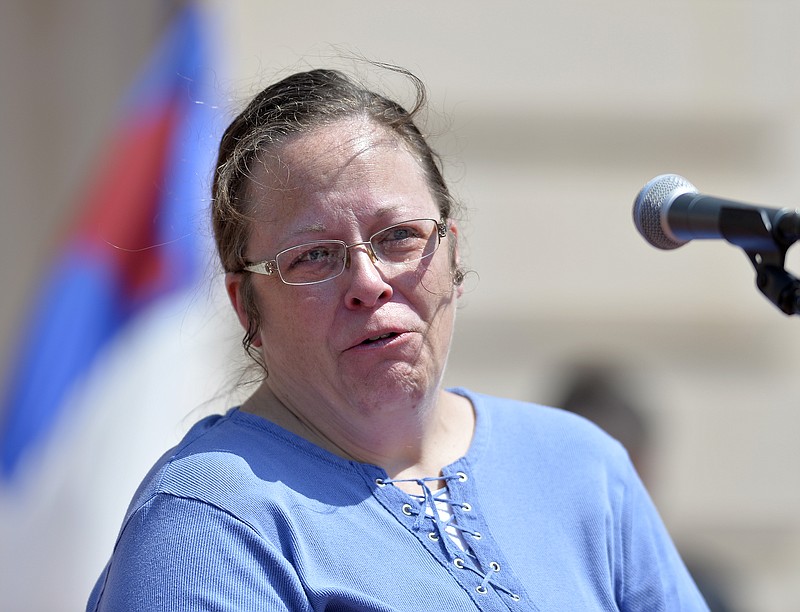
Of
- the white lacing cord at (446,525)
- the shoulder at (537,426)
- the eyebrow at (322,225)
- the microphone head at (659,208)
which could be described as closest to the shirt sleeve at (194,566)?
the white lacing cord at (446,525)

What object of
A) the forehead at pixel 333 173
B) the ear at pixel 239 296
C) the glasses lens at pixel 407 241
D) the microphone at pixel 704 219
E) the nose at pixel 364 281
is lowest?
the ear at pixel 239 296

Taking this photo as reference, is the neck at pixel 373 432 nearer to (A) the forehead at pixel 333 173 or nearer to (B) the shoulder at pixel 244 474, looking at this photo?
(B) the shoulder at pixel 244 474

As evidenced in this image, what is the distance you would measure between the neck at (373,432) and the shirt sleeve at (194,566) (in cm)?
30

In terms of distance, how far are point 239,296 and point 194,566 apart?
0.57 metres

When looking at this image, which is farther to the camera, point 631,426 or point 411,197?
point 631,426

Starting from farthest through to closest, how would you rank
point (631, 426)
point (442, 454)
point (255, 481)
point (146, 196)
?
1. point (146, 196)
2. point (631, 426)
3. point (442, 454)
4. point (255, 481)

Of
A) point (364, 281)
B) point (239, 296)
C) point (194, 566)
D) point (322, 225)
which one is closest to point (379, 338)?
point (364, 281)

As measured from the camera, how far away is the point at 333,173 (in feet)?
5.45

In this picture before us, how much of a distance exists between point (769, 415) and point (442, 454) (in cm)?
385

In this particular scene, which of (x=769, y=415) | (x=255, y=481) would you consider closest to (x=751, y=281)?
(x=769, y=415)

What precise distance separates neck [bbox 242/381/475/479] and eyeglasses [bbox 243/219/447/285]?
0.24 m

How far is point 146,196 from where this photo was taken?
12.3 feet

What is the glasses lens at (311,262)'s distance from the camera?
5.42 ft

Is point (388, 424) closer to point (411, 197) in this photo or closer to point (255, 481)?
point (255, 481)
